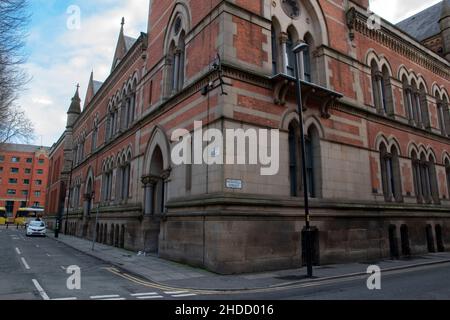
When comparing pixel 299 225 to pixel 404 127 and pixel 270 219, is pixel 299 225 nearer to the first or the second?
pixel 270 219

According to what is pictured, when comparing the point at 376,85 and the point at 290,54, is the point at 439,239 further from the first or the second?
the point at 290,54

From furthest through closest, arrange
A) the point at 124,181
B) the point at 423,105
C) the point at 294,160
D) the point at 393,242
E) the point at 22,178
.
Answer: the point at 22,178 < the point at 423,105 < the point at 124,181 < the point at 393,242 < the point at 294,160

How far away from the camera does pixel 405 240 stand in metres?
18.8

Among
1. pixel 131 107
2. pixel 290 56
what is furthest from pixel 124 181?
pixel 290 56

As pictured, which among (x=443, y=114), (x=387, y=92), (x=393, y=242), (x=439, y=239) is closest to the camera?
(x=393, y=242)

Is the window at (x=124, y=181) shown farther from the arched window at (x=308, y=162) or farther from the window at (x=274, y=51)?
the window at (x=274, y=51)

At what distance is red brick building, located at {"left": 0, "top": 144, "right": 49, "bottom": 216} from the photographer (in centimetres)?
8944

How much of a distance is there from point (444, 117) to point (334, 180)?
1671 centimetres

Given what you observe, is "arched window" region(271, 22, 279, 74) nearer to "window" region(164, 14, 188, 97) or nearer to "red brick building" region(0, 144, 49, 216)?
"window" region(164, 14, 188, 97)

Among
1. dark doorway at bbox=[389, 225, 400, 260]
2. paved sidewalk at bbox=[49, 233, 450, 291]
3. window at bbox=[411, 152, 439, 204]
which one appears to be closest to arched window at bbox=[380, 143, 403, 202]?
dark doorway at bbox=[389, 225, 400, 260]

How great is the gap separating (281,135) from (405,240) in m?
11.0

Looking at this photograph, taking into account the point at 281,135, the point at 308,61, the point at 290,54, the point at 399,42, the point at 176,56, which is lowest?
the point at 281,135

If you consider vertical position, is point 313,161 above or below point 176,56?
below
